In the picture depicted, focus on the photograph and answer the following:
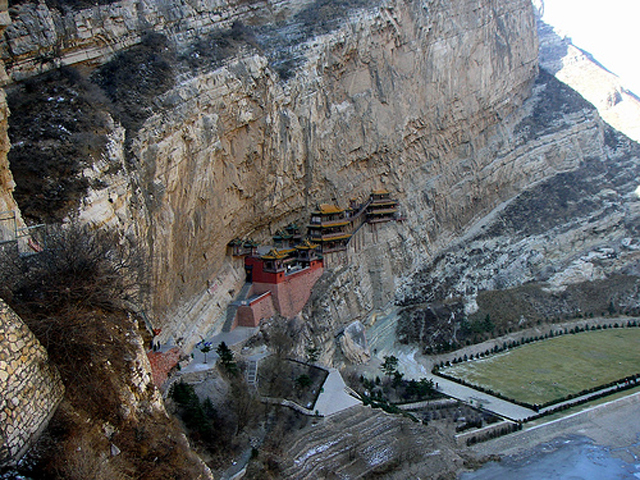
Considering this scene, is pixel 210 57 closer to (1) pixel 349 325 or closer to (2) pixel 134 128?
(2) pixel 134 128

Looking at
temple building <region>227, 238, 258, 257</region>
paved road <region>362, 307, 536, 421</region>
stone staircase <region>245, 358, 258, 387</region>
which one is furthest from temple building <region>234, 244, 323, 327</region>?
paved road <region>362, 307, 536, 421</region>

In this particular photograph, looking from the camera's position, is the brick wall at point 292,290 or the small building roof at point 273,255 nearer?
the small building roof at point 273,255

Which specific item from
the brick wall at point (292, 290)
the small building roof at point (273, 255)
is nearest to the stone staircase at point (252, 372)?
the brick wall at point (292, 290)

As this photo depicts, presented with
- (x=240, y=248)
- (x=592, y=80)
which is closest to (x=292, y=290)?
(x=240, y=248)

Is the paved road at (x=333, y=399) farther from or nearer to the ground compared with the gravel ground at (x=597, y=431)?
farther from the ground

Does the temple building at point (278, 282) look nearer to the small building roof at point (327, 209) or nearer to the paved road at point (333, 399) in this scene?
the small building roof at point (327, 209)
